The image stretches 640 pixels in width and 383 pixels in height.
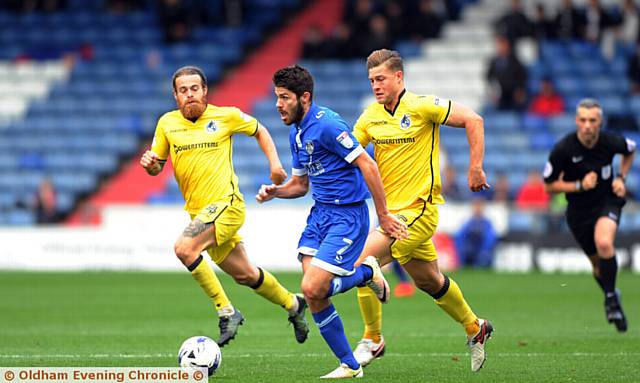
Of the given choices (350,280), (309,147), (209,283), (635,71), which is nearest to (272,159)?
(209,283)

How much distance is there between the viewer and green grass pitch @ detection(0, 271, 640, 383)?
9.22 meters

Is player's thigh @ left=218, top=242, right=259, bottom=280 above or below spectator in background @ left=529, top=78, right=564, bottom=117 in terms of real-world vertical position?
above

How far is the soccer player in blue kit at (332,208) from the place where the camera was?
843cm

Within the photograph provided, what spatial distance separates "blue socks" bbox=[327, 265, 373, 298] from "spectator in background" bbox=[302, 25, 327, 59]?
1960cm

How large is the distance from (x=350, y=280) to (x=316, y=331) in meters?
4.23

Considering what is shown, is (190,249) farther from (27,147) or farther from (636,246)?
(27,147)

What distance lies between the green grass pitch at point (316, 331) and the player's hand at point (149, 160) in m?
1.65

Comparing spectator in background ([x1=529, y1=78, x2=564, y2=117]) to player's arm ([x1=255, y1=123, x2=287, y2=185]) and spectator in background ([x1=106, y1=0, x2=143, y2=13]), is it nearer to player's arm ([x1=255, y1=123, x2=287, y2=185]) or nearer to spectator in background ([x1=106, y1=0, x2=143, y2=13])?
spectator in background ([x1=106, y1=0, x2=143, y2=13])

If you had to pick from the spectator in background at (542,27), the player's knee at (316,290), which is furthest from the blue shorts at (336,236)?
the spectator in background at (542,27)

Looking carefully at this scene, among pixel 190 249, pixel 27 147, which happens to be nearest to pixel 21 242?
pixel 27 147

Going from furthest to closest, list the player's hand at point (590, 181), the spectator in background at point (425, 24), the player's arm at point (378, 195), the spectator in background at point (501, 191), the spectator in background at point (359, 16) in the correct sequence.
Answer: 1. the spectator in background at point (425, 24)
2. the spectator in background at point (359, 16)
3. the spectator in background at point (501, 191)
4. the player's hand at point (590, 181)
5. the player's arm at point (378, 195)

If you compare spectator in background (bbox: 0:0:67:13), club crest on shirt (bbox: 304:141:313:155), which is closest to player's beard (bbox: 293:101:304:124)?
club crest on shirt (bbox: 304:141:313:155)

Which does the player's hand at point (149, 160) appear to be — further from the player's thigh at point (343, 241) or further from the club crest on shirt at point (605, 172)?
the club crest on shirt at point (605, 172)

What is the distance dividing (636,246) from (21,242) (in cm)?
1195
